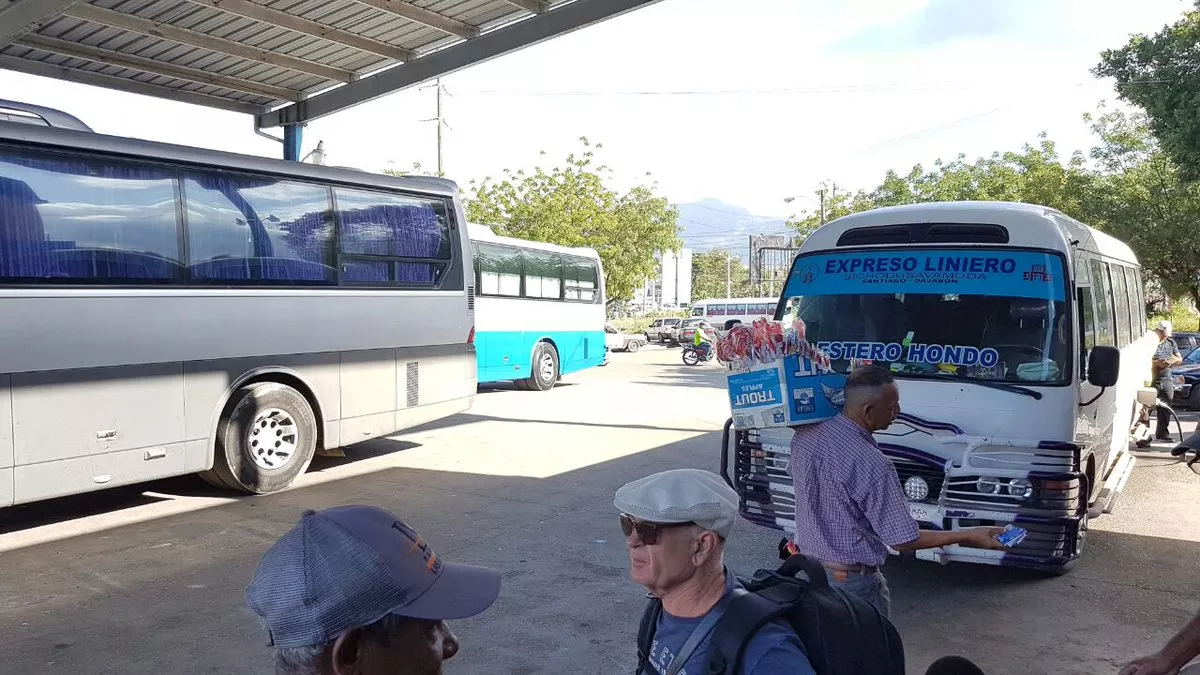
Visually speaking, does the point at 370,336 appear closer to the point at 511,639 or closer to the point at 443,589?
the point at 511,639

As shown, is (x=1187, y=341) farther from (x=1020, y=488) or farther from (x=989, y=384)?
(x=1020, y=488)

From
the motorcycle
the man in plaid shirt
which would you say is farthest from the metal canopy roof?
the motorcycle

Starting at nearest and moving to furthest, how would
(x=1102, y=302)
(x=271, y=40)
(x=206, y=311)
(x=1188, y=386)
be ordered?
(x=1102, y=302), (x=206, y=311), (x=271, y=40), (x=1188, y=386)

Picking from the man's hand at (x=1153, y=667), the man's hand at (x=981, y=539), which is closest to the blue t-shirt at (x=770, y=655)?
the man's hand at (x=1153, y=667)

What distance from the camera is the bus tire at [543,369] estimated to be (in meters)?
20.8

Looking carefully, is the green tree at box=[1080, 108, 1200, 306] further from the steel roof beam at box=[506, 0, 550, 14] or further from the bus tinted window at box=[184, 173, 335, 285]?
the bus tinted window at box=[184, 173, 335, 285]

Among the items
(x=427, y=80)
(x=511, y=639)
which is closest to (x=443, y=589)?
(x=511, y=639)

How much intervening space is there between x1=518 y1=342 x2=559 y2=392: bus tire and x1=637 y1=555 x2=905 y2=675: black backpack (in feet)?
60.9

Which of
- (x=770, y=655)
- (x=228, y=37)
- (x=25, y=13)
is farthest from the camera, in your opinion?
(x=228, y=37)

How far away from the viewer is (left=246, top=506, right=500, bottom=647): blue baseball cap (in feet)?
4.99

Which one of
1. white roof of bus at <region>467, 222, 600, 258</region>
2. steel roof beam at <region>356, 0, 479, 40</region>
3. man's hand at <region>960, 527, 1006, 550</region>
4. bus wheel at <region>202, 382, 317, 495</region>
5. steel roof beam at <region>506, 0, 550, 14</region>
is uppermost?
steel roof beam at <region>506, 0, 550, 14</region>

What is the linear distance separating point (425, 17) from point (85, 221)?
471 centimetres

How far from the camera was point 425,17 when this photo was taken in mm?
10836

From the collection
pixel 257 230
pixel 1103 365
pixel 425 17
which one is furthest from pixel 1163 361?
pixel 257 230
